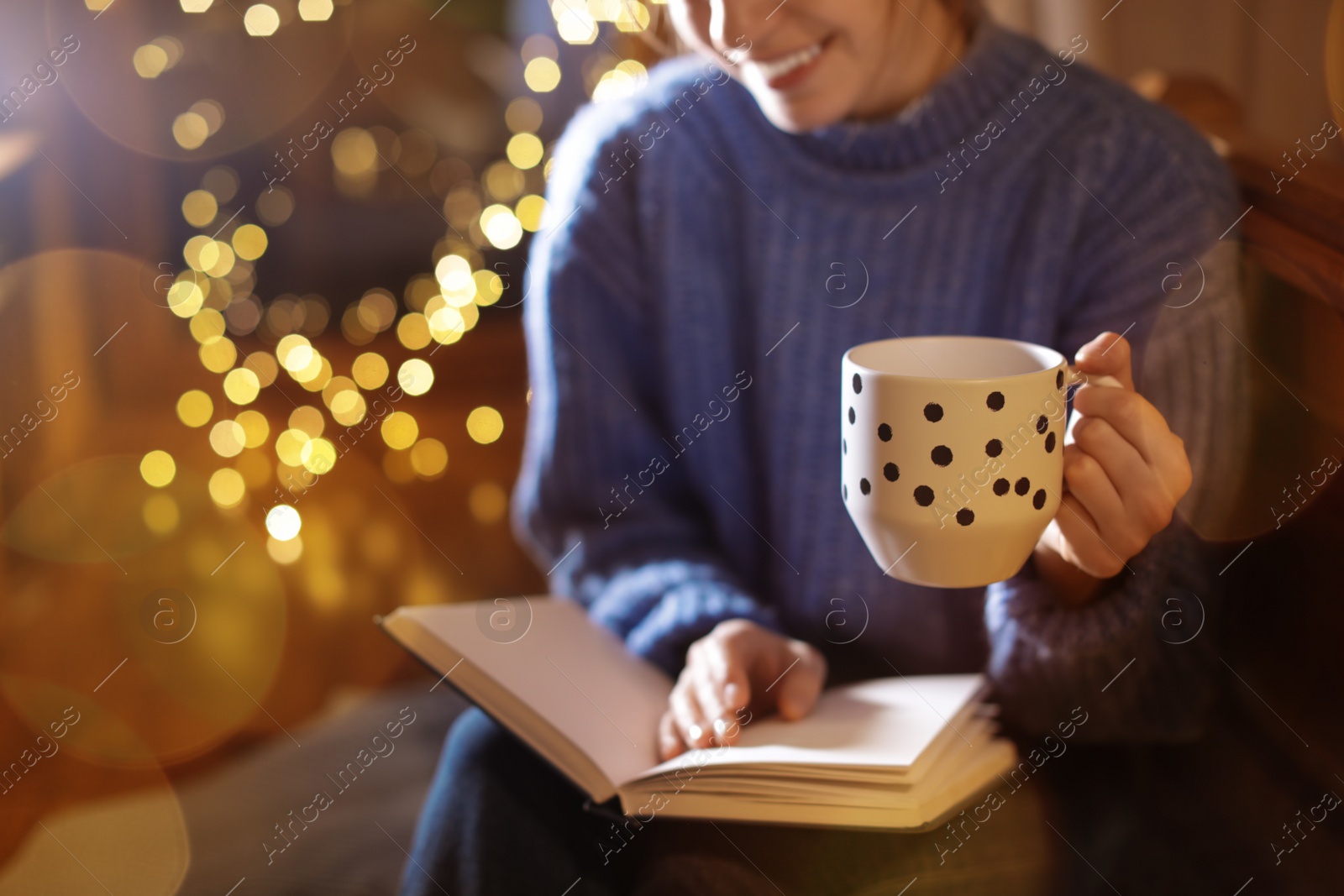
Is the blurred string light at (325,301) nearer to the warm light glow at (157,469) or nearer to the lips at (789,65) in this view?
the warm light glow at (157,469)

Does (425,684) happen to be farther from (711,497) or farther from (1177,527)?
(1177,527)

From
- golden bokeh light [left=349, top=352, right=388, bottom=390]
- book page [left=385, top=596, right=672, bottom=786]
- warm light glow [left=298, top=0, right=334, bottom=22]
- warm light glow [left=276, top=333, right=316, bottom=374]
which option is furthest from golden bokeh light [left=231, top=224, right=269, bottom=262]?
book page [left=385, top=596, right=672, bottom=786]

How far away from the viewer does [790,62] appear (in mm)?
734

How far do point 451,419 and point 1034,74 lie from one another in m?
1.54

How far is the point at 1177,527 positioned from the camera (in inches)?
24.4

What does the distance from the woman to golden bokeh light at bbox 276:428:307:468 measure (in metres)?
1.10

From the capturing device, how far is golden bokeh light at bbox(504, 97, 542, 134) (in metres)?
2.08

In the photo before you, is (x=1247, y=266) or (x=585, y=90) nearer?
(x=1247, y=266)

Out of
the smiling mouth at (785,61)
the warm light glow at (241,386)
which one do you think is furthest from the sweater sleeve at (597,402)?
the warm light glow at (241,386)

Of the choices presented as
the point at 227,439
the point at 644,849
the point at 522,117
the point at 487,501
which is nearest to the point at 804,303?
the point at 644,849

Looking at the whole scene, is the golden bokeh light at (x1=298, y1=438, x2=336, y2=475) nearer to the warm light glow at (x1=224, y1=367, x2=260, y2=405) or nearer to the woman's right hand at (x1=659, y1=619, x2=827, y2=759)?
the warm light glow at (x1=224, y1=367, x2=260, y2=405)

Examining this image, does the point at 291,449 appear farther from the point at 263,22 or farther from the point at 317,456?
the point at 263,22

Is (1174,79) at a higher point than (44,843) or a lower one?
lower

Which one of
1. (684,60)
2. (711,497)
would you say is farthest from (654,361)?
(684,60)
